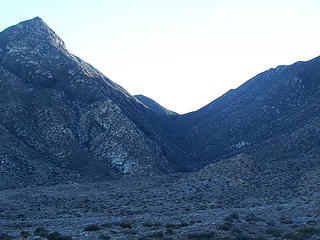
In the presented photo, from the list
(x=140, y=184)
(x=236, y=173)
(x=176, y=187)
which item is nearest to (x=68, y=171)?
(x=140, y=184)

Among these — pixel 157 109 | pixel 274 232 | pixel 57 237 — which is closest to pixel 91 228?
pixel 57 237

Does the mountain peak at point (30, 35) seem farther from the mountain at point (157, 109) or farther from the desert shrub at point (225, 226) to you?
the desert shrub at point (225, 226)

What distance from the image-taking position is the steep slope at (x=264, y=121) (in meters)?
70.2

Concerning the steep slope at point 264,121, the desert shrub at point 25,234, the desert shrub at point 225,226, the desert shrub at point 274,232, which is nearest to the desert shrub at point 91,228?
the desert shrub at point 25,234

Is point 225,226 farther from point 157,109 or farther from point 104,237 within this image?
point 157,109

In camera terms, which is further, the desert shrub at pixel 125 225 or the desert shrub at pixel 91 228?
the desert shrub at pixel 125 225

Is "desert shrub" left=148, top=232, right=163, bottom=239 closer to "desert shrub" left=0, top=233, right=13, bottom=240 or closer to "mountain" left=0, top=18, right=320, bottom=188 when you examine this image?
"desert shrub" left=0, top=233, right=13, bottom=240

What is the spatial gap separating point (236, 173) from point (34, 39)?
76471 millimetres

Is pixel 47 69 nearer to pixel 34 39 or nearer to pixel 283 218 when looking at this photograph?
pixel 34 39

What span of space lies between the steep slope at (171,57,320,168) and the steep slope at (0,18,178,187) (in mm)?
15756

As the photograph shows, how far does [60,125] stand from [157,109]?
73291 millimetres

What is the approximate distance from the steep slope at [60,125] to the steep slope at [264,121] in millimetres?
15756

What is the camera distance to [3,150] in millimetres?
58406

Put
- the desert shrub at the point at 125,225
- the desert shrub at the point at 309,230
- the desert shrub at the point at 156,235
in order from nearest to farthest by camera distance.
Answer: the desert shrub at the point at 156,235 → the desert shrub at the point at 309,230 → the desert shrub at the point at 125,225
